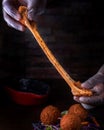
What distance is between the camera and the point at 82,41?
1.34 m

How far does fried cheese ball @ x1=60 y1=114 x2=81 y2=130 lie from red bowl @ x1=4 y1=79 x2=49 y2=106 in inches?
8.6

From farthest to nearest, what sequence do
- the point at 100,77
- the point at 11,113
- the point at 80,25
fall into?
the point at 80,25, the point at 11,113, the point at 100,77

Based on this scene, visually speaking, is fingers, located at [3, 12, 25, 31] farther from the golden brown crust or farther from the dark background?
the dark background

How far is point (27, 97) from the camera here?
A: 1.05m

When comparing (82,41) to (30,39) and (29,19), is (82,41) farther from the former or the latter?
(29,19)

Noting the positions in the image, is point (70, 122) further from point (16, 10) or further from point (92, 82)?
point (16, 10)

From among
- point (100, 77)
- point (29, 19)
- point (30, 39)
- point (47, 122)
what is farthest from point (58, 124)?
point (30, 39)

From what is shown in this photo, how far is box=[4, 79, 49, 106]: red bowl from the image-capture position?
104 cm

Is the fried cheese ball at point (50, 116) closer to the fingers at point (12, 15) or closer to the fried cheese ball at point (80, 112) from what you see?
the fried cheese ball at point (80, 112)

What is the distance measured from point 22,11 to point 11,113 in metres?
0.31

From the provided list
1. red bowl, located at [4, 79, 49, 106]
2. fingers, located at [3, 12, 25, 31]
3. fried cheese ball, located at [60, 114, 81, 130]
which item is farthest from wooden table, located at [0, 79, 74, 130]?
fingers, located at [3, 12, 25, 31]

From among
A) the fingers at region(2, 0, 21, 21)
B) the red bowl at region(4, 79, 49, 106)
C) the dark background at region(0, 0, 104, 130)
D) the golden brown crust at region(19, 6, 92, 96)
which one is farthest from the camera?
the dark background at region(0, 0, 104, 130)

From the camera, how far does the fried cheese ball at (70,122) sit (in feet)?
2.66

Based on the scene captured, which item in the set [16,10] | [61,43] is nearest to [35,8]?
[16,10]
